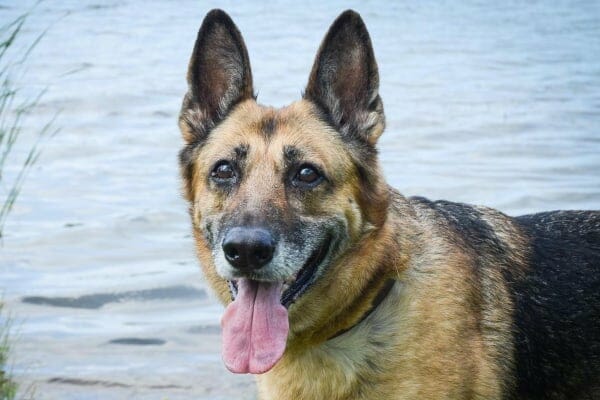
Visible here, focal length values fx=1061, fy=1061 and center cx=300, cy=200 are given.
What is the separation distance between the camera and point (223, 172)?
15.9 ft

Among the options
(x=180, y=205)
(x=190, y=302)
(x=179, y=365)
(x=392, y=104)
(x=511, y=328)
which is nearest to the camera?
(x=511, y=328)

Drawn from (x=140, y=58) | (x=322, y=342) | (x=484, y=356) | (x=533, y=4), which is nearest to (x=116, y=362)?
(x=322, y=342)

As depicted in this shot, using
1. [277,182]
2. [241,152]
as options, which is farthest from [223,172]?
[277,182]

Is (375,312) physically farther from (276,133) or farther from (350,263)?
(276,133)

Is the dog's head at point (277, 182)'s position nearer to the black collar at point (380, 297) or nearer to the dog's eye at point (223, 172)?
the dog's eye at point (223, 172)

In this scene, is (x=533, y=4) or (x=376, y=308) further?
(x=533, y=4)

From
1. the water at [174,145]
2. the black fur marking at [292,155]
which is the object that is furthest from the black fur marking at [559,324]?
the water at [174,145]

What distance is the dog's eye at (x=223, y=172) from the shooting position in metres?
4.83

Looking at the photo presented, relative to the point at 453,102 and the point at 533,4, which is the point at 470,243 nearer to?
the point at 453,102

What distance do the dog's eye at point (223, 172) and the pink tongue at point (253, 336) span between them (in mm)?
621

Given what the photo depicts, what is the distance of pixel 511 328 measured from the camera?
4973 mm

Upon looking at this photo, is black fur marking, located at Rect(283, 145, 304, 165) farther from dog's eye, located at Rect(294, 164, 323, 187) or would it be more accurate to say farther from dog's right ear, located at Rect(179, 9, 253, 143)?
dog's right ear, located at Rect(179, 9, 253, 143)

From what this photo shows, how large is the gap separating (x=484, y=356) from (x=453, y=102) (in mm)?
10247

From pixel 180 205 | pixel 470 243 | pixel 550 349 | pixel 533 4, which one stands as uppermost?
pixel 470 243
